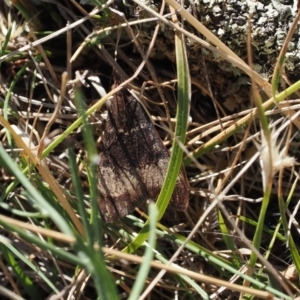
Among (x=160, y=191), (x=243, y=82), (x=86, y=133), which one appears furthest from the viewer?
(x=243, y=82)

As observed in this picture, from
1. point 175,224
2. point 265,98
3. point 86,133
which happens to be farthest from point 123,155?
point 86,133

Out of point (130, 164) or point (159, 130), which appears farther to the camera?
point (159, 130)

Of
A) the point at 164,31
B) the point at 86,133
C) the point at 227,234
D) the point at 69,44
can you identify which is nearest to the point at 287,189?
the point at 227,234

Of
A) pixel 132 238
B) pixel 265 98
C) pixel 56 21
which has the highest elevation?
pixel 56 21

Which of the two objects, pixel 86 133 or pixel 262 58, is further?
pixel 262 58

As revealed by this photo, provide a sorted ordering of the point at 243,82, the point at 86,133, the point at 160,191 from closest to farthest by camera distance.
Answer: the point at 86,133
the point at 160,191
the point at 243,82

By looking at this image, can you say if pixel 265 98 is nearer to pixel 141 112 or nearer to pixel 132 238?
pixel 141 112

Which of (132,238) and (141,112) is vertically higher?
(141,112)

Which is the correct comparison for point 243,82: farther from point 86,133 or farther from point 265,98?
point 86,133
